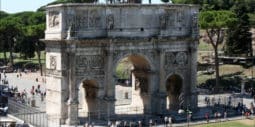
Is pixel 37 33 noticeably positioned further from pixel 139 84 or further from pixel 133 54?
pixel 133 54

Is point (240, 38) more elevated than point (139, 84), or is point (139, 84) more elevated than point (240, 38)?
point (240, 38)

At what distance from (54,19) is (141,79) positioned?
10.2 meters

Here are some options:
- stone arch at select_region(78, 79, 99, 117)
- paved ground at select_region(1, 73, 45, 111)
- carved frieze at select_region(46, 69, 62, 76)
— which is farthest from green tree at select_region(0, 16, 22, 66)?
carved frieze at select_region(46, 69, 62, 76)

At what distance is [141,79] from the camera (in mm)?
49000

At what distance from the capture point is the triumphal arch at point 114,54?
1703 inches

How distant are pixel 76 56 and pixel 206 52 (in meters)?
43.9

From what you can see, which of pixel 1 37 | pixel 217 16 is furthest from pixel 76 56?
pixel 1 37

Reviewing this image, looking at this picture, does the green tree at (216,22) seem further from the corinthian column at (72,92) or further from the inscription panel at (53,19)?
the corinthian column at (72,92)

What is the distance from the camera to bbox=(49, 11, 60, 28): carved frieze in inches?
1711

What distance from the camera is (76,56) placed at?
1708 inches

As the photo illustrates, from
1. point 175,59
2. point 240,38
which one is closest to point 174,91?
point 175,59

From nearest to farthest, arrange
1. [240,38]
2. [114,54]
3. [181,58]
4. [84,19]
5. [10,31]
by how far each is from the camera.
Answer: [84,19], [114,54], [181,58], [240,38], [10,31]

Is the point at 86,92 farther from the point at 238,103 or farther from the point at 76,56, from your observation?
the point at 238,103

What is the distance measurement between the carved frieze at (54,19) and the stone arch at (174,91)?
38.8 feet
